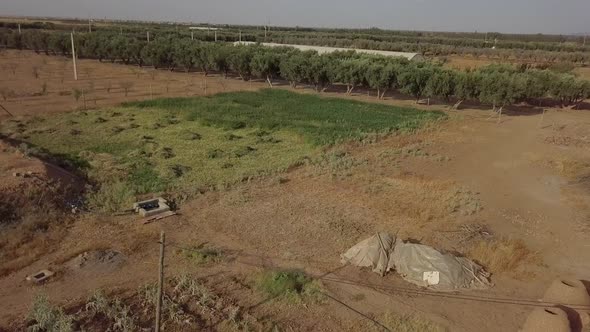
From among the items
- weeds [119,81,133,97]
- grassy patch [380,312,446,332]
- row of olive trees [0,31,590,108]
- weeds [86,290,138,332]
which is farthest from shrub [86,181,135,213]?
row of olive trees [0,31,590,108]

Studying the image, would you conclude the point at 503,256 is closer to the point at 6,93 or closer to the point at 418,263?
the point at 418,263

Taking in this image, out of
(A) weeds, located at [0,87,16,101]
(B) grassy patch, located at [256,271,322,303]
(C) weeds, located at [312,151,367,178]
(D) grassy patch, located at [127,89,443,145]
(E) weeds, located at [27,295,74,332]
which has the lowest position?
(B) grassy patch, located at [256,271,322,303]

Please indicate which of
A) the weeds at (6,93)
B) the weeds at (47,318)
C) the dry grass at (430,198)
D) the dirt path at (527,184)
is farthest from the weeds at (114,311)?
the weeds at (6,93)

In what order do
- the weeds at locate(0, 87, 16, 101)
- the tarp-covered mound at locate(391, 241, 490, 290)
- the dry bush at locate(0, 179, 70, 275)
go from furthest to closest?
the weeds at locate(0, 87, 16, 101) → the dry bush at locate(0, 179, 70, 275) → the tarp-covered mound at locate(391, 241, 490, 290)

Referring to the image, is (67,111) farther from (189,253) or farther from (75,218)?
(189,253)

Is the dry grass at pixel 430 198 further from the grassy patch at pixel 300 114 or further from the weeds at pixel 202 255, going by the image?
the weeds at pixel 202 255

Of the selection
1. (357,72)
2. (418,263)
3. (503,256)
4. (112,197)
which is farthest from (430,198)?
(357,72)

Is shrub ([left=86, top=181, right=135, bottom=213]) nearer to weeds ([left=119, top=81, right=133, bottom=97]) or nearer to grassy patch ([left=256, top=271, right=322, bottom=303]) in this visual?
grassy patch ([left=256, top=271, right=322, bottom=303])
